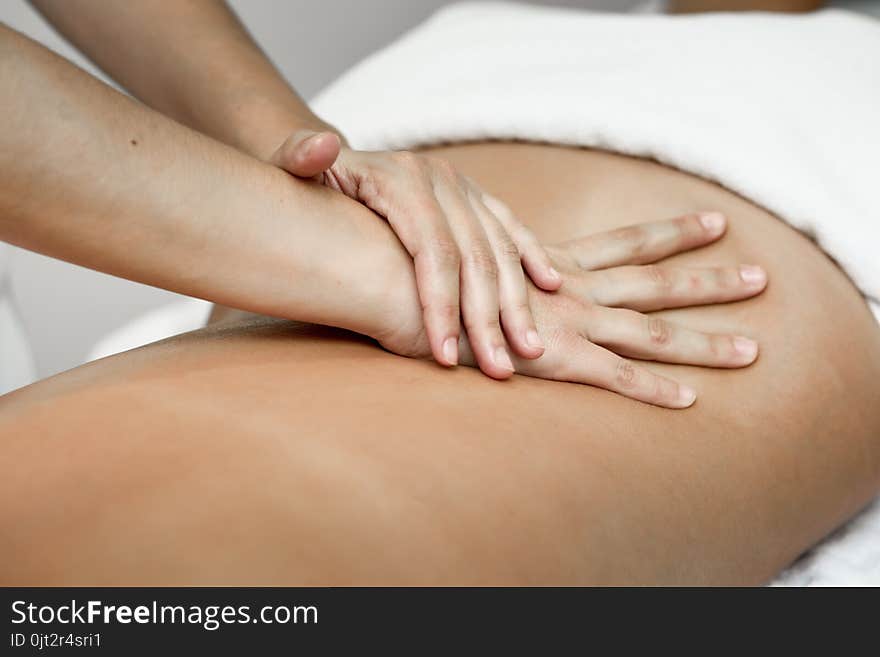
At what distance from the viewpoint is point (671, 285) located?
88 cm

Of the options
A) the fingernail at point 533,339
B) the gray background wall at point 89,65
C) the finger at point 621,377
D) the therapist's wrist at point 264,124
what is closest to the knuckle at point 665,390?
the finger at point 621,377

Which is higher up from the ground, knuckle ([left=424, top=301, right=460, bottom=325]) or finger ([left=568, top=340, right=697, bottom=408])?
knuckle ([left=424, top=301, right=460, bottom=325])

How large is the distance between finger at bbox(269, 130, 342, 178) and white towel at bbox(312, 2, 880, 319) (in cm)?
39

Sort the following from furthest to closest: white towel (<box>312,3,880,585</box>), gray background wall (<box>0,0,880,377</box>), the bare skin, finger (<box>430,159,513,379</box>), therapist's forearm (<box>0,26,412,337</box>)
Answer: gray background wall (<box>0,0,880,377</box>) < white towel (<box>312,3,880,585</box>) < finger (<box>430,159,513,379</box>) < therapist's forearm (<box>0,26,412,337</box>) < the bare skin

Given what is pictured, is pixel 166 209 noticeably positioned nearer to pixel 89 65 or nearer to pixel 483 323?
pixel 483 323

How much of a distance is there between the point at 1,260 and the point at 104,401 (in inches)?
26.5

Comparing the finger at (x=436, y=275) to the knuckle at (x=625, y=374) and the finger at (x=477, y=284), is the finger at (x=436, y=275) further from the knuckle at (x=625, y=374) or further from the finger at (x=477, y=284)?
the knuckle at (x=625, y=374)

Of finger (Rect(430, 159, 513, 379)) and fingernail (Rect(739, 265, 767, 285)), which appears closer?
finger (Rect(430, 159, 513, 379))

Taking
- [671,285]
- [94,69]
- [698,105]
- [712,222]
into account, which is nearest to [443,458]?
[671,285]

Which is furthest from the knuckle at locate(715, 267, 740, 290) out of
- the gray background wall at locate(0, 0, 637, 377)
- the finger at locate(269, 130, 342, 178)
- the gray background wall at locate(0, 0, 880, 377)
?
the gray background wall at locate(0, 0, 637, 377)

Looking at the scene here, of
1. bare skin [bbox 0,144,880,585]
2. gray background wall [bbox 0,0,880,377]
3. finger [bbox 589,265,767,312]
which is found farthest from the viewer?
gray background wall [bbox 0,0,880,377]

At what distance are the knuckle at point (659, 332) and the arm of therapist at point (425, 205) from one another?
0.28 ft

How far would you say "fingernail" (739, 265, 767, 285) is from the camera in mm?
908

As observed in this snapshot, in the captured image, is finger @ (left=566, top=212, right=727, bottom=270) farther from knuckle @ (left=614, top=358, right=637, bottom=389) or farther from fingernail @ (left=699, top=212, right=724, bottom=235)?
knuckle @ (left=614, top=358, right=637, bottom=389)
